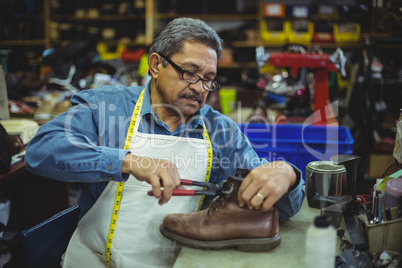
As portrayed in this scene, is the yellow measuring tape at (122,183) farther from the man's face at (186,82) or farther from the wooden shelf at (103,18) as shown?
the wooden shelf at (103,18)

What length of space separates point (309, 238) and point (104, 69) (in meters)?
3.99

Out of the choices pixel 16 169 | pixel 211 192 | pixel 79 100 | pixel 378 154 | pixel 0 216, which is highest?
pixel 79 100

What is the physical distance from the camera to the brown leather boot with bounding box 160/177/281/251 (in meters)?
1.21

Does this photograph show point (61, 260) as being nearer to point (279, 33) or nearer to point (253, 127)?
point (253, 127)

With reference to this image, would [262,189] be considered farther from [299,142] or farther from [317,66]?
[317,66]

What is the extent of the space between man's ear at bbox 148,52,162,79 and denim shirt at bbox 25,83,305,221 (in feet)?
0.26

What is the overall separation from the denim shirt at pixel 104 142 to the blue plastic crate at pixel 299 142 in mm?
638

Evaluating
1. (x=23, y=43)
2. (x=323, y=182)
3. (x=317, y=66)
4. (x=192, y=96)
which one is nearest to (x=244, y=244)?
(x=323, y=182)

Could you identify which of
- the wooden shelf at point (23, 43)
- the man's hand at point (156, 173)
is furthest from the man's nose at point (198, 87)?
the wooden shelf at point (23, 43)

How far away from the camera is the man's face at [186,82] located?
1.64 metres

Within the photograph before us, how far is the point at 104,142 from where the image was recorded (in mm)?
1606

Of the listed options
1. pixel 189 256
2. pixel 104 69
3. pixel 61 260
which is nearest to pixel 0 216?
pixel 61 260

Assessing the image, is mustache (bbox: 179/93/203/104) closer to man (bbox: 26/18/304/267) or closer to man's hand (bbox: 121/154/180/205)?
man (bbox: 26/18/304/267)

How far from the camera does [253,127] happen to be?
2607 millimetres
